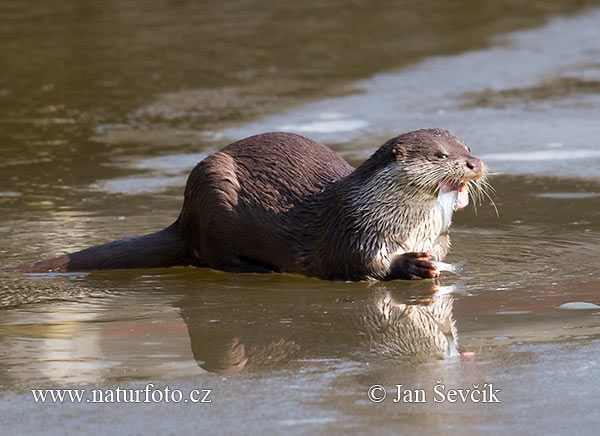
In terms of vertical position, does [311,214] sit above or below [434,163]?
below

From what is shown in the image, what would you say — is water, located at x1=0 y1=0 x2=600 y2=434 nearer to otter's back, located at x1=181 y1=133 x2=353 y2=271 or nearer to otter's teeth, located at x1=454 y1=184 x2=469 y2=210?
otter's back, located at x1=181 y1=133 x2=353 y2=271

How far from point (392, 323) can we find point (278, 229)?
1.07m

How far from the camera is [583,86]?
8.70 metres

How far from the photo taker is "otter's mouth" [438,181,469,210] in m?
4.70

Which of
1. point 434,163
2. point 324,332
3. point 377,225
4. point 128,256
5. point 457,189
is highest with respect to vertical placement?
point 434,163

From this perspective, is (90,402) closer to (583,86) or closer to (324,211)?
(324,211)

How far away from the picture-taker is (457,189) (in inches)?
187

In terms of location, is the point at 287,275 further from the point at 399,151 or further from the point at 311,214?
the point at 399,151

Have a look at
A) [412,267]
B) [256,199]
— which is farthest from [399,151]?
[256,199]

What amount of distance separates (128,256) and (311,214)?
76 centimetres

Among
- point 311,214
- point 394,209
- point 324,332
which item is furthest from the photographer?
point 311,214

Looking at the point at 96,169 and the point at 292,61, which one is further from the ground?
the point at 292,61

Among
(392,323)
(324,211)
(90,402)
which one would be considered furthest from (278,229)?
(90,402)

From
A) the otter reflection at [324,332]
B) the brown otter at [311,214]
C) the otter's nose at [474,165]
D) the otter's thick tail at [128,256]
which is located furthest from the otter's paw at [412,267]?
the otter's thick tail at [128,256]
